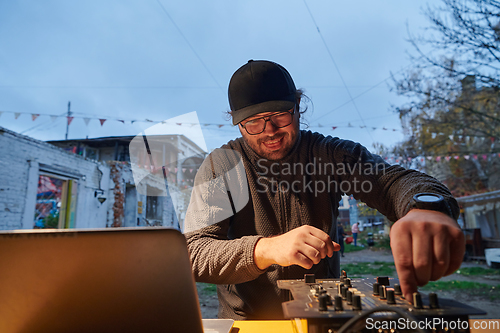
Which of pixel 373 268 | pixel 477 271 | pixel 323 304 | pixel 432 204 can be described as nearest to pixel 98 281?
pixel 323 304

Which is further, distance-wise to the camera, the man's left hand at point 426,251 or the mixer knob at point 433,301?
the man's left hand at point 426,251

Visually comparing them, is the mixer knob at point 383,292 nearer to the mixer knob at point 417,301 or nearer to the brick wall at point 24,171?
the mixer knob at point 417,301

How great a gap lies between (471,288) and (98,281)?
5583mm

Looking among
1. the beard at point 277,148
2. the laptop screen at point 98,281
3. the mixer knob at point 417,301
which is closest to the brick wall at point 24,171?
the beard at point 277,148

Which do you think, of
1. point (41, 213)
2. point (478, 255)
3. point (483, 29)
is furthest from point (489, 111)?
point (41, 213)

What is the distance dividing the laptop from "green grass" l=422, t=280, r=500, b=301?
4.64m

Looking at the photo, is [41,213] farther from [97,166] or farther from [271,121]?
[271,121]

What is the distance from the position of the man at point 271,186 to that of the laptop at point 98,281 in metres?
0.41

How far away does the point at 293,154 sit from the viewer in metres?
1.33

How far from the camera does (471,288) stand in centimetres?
440

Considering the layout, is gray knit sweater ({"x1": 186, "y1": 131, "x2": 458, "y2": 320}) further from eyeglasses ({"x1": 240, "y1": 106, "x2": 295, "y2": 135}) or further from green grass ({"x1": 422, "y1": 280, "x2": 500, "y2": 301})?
green grass ({"x1": 422, "y1": 280, "x2": 500, "y2": 301})

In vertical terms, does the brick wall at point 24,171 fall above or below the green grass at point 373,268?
above

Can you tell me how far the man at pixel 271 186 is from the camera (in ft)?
3.42

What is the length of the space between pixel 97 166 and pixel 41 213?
15.2 ft
